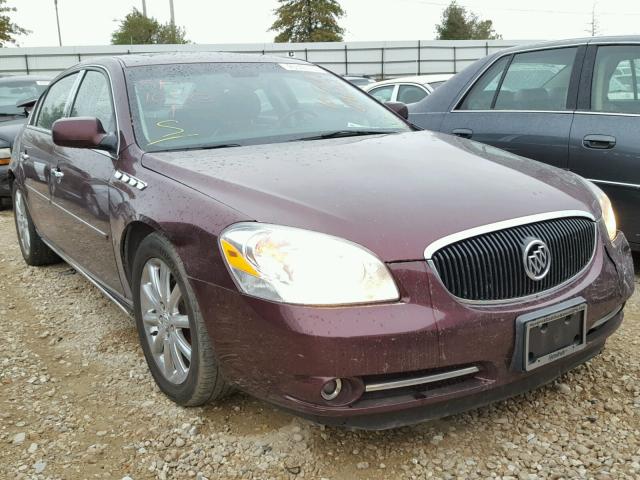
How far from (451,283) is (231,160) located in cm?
109

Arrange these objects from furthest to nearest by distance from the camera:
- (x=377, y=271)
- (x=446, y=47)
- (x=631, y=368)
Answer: (x=446, y=47), (x=631, y=368), (x=377, y=271)

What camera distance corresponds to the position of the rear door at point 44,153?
3.91 metres

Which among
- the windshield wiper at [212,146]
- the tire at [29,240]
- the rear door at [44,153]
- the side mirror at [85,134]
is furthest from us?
the tire at [29,240]

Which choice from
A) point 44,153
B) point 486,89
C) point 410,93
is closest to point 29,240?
point 44,153

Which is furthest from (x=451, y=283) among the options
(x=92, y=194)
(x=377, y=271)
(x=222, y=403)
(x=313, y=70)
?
(x=313, y=70)

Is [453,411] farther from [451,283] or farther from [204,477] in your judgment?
[204,477]

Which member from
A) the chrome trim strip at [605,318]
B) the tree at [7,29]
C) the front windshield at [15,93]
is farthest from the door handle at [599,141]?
the tree at [7,29]

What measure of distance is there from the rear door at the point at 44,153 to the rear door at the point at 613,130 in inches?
125

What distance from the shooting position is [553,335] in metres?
2.13

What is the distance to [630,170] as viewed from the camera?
3717 millimetres

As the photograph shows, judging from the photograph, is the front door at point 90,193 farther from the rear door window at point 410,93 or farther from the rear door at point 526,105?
the rear door window at point 410,93

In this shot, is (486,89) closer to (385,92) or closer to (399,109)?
(399,109)

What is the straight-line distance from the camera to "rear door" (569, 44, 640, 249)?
12.3 ft

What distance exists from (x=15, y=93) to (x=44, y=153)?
5303 mm
